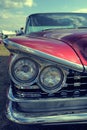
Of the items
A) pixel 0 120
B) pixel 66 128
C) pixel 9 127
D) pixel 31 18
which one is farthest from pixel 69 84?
pixel 31 18

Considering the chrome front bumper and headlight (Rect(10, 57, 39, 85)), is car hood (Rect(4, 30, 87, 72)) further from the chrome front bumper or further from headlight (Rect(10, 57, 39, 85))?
the chrome front bumper

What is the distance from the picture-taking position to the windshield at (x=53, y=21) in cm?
430

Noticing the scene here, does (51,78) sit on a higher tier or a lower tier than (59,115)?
higher

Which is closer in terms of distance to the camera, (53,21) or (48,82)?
(48,82)

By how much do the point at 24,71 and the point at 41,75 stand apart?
5.7 inches

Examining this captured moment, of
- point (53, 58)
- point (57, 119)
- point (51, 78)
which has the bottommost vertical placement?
point (57, 119)

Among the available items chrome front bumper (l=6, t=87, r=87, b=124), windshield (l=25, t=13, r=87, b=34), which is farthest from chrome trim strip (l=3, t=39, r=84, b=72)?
windshield (l=25, t=13, r=87, b=34)

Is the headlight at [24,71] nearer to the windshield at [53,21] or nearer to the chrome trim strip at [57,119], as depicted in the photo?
the chrome trim strip at [57,119]

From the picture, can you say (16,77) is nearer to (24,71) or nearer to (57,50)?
(24,71)

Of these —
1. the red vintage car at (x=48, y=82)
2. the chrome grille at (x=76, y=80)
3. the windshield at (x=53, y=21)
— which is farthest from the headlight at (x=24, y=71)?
the windshield at (x=53, y=21)

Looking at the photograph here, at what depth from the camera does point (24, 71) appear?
2236 mm

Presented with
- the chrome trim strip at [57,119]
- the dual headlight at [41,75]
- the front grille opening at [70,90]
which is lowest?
the chrome trim strip at [57,119]

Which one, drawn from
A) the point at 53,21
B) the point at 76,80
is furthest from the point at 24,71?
the point at 53,21

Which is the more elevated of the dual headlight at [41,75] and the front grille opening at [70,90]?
the dual headlight at [41,75]
